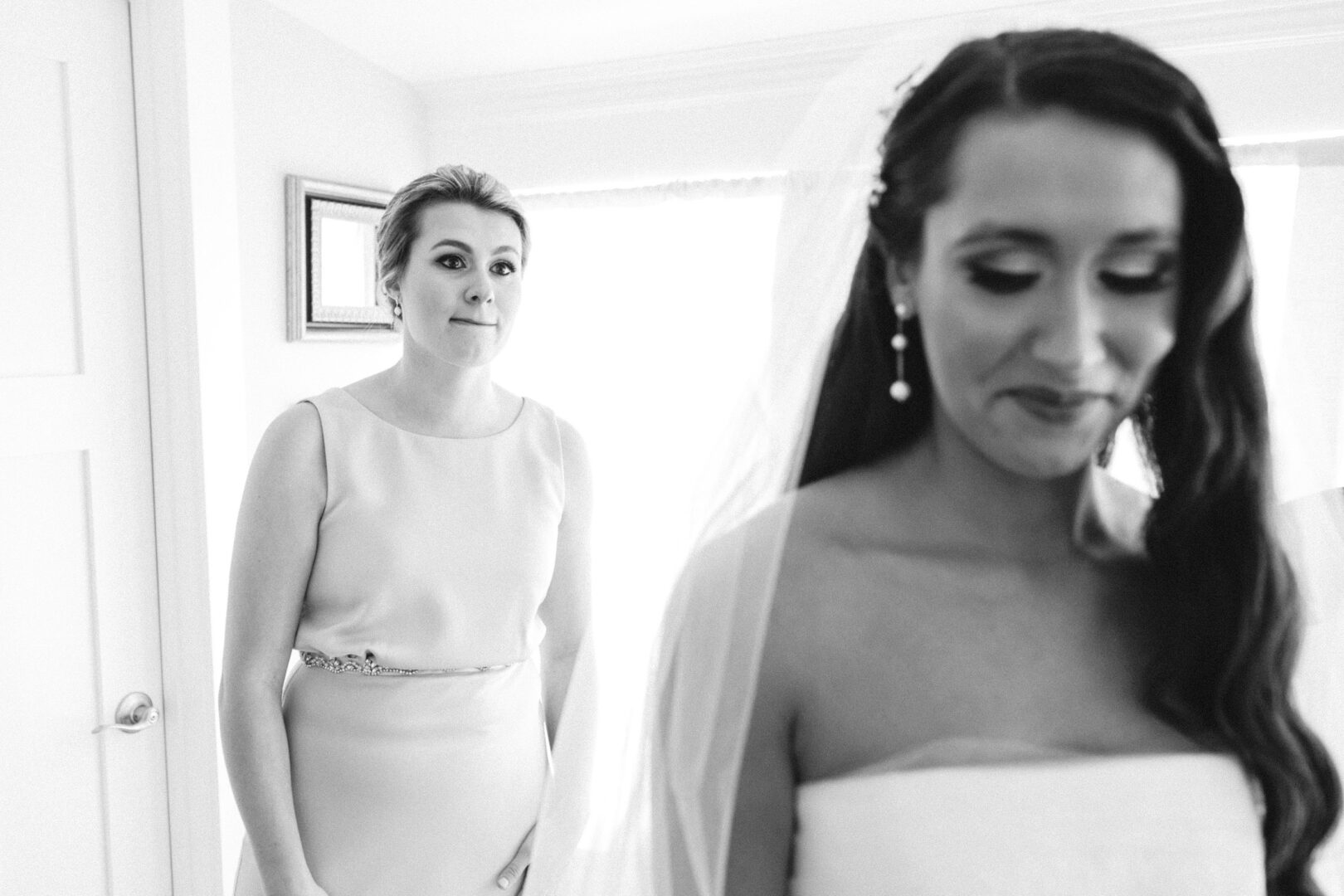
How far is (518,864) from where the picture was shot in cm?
132

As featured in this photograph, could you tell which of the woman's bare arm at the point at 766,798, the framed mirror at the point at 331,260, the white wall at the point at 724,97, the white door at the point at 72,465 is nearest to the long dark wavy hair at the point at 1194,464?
the woman's bare arm at the point at 766,798

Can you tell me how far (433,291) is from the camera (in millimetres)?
1320

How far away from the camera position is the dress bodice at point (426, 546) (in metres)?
1.27

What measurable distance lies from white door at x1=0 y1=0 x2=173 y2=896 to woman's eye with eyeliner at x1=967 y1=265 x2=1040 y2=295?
5.45ft

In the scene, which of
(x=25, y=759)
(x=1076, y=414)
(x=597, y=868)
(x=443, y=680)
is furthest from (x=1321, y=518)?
(x=25, y=759)

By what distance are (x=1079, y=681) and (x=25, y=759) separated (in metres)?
1.78

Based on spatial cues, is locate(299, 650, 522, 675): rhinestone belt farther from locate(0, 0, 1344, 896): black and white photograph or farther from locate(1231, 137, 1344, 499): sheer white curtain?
locate(1231, 137, 1344, 499): sheer white curtain

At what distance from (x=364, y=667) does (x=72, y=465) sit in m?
0.86

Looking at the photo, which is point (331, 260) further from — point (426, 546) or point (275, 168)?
point (426, 546)

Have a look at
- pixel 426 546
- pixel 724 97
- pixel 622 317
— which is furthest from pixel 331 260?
pixel 426 546

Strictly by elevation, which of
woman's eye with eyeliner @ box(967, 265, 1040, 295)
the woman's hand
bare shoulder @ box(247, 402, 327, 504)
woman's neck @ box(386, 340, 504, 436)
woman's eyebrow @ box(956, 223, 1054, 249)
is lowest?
the woman's hand

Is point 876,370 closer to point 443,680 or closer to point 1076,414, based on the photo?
point 1076,414

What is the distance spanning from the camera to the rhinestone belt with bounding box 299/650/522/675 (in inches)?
50.5

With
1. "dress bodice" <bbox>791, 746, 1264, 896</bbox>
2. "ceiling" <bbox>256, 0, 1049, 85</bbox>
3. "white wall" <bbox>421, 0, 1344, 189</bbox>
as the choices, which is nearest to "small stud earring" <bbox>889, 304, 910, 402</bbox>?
"dress bodice" <bbox>791, 746, 1264, 896</bbox>
